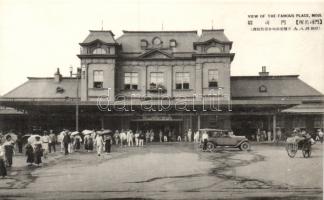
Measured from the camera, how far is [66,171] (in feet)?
53.0

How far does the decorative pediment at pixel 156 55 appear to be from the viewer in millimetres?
36344

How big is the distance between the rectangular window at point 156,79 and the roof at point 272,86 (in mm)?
8023

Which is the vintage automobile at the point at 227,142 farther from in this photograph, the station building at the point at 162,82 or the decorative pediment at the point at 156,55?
the decorative pediment at the point at 156,55

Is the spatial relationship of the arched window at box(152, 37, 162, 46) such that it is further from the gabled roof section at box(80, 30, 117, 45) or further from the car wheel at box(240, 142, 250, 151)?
the car wheel at box(240, 142, 250, 151)

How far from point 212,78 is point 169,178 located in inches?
882

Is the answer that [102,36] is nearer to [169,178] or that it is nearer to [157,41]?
[157,41]

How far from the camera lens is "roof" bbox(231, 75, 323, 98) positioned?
132 feet

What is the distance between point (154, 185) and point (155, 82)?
2388cm

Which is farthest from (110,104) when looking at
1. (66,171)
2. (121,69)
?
(66,171)

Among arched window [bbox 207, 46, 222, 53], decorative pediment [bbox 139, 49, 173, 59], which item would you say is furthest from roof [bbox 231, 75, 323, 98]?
decorative pediment [bbox 139, 49, 173, 59]

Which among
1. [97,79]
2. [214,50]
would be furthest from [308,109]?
[97,79]

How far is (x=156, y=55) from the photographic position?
3656cm

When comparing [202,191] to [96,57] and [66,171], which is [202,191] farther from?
[96,57]

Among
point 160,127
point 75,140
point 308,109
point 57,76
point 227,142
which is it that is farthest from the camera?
point 57,76
